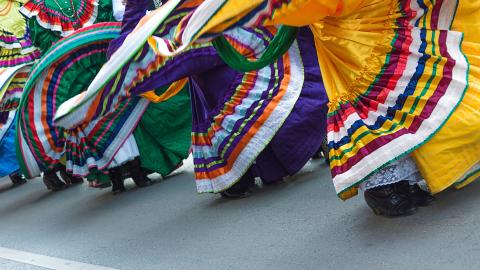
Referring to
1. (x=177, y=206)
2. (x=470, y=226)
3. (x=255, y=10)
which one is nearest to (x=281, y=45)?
(x=255, y=10)

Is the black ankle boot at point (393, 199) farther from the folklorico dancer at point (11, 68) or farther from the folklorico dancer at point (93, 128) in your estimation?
the folklorico dancer at point (11, 68)

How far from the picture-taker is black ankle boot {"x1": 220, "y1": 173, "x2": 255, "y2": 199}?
4191 millimetres

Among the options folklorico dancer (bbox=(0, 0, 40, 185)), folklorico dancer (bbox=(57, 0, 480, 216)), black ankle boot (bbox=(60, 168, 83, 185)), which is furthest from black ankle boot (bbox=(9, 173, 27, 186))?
folklorico dancer (bbox=(57, 0, 480, 216))

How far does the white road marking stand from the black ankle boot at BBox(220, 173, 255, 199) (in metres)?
1.00

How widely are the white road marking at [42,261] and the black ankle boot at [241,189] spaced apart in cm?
100

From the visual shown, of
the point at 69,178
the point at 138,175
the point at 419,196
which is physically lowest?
the point at 69,178

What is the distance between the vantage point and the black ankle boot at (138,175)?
5324 millimetres

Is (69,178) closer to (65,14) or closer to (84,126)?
(84,126)

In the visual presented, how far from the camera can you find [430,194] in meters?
2.98

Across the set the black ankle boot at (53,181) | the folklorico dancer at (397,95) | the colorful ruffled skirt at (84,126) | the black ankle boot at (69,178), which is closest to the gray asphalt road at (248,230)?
the folklorico dancer at (397,95)

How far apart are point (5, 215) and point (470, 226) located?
4.11 metres

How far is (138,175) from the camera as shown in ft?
17.7

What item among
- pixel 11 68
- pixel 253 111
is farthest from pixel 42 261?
pixel 11 68

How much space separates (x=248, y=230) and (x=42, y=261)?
1228 millimetres
